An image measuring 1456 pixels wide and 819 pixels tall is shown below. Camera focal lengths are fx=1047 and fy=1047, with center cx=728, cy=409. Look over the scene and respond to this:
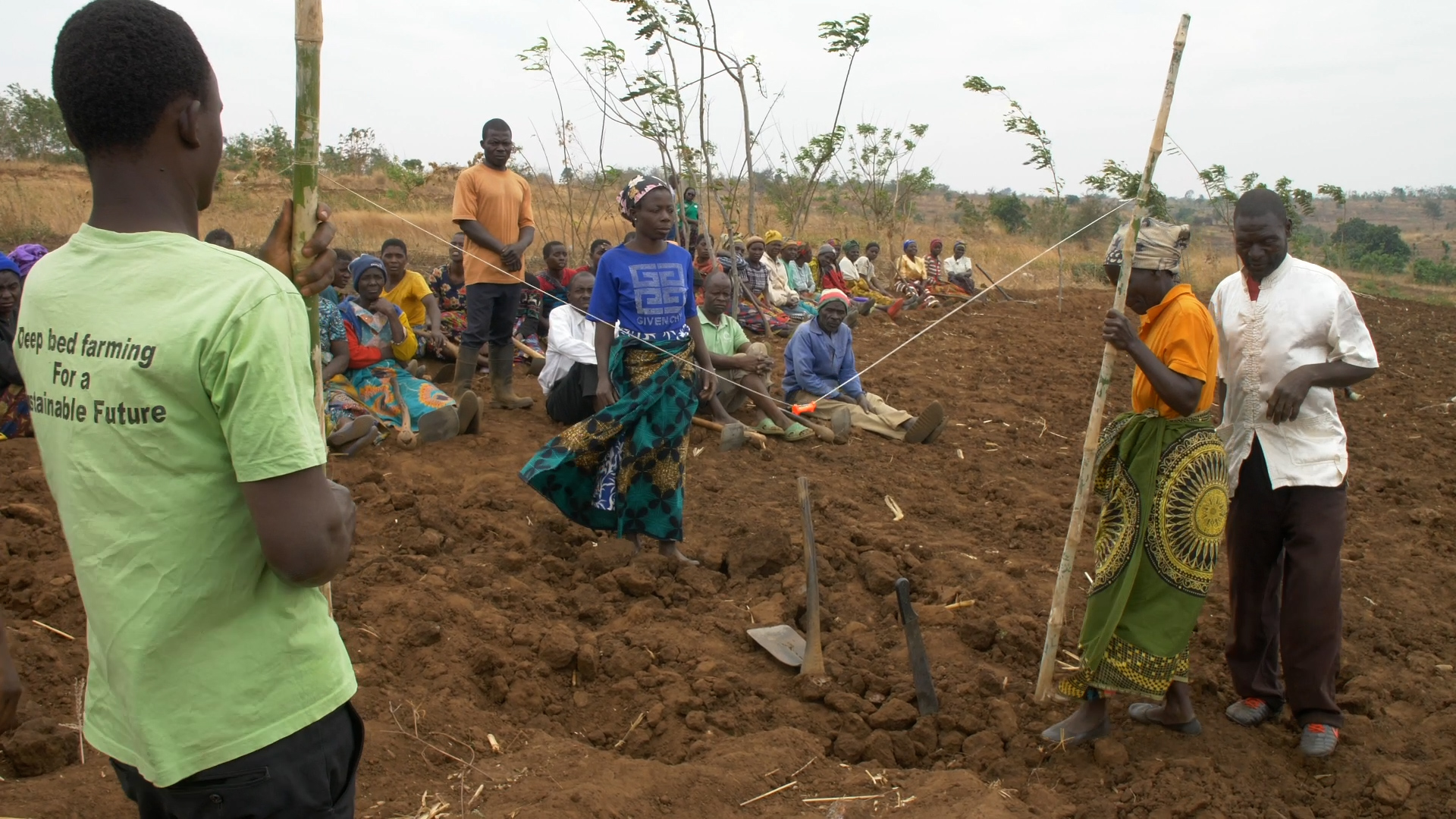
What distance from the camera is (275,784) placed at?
60.4 inches

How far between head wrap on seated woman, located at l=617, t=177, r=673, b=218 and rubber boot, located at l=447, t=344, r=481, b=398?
2.94 meters

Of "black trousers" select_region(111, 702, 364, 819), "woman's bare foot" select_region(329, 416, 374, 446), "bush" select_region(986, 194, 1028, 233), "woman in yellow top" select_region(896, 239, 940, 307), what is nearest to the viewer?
"black trousers" select_region(111, 702, 364, 819)

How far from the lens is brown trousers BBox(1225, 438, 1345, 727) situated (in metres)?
3.43

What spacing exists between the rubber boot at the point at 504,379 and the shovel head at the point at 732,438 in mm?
1512

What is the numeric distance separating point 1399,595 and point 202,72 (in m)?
5.54

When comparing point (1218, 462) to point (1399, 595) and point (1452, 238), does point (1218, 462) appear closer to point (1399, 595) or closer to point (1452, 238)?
point (1399, 595)

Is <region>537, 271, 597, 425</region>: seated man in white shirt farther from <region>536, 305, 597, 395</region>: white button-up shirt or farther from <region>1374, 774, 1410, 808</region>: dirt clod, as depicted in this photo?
<region>1374, 774, 1410, 808</region>: dirt clod

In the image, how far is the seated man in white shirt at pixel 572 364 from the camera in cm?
707

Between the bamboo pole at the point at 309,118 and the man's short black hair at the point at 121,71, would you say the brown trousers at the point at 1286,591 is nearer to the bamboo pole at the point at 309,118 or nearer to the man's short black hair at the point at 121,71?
the bamboo pole at the point at 309,118

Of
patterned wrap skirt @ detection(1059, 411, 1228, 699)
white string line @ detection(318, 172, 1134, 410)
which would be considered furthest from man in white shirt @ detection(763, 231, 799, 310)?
patterned wrap skirt @ detection(1059, 411, 1228, 699)

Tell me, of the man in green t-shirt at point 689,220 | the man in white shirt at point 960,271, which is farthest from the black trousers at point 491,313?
the man in white shirt at point 960,271

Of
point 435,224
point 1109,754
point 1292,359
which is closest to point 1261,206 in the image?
point 1292,359

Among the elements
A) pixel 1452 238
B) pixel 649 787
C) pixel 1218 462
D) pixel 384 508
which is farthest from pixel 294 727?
pixel 1452 238

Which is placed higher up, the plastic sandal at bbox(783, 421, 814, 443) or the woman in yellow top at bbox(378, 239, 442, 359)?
the woman in yellow top at bbox(378, 239, 442, 359)
